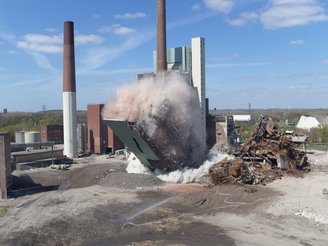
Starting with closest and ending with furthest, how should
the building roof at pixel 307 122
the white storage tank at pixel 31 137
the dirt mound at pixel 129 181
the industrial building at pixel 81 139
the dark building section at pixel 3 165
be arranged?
1. the dark building section at pixel 3 165
2. the dirt mound at pixel 129 181
3. the industrial building at pixel 81 139
4. the white storage tank at pixel 31 137
5. the building roof at pixel 307 122

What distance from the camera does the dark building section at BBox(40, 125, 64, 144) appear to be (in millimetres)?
67688

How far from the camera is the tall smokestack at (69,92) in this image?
53.6 meters

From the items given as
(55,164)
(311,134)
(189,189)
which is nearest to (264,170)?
(189,189)

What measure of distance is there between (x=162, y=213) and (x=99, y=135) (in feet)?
120

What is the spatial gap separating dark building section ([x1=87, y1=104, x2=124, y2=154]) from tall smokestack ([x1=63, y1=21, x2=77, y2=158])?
4524mm

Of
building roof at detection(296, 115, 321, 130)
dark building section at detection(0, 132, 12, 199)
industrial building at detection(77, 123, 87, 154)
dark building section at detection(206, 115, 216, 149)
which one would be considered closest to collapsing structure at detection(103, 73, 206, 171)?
dark building section at detection(0, 132, 12, 199)

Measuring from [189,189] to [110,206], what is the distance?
8.09 meters

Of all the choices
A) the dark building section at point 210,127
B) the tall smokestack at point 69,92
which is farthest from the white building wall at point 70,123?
the dark building section at point 210,127

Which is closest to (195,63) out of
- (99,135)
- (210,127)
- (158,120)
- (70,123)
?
(210,127)

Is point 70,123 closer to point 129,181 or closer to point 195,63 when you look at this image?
point 195,63

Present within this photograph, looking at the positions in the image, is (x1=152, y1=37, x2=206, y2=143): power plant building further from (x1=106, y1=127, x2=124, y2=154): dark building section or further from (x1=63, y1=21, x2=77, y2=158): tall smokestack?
(x1=106, y1=127, x2=124, y2=154): dark building section

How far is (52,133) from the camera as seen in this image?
68.7 meters

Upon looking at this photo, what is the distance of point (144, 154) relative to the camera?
116 ft

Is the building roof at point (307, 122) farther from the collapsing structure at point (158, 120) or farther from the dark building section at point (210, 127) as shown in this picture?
the collapsing structure at point (158, 120)
